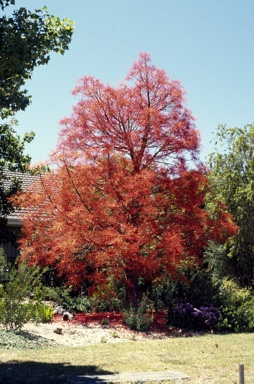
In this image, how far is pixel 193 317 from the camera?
15.2 metres

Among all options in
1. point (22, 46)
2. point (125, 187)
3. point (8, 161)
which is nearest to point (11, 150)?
point (8, 161)

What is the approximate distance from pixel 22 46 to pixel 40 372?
541 cm

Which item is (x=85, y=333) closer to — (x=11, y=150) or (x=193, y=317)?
(x=193, y=317)

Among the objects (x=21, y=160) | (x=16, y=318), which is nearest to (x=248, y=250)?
(x=21, y=160)

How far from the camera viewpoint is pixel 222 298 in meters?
16.4

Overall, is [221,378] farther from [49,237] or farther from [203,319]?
[49,237]

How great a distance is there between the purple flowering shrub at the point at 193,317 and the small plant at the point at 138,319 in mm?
658

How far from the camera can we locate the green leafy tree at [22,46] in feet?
33.2

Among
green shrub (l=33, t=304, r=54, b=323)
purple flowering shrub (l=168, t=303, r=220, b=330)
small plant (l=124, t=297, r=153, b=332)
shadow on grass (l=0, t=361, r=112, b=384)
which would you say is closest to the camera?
shadow on grass (l=0, t=361, r=112, b=384)

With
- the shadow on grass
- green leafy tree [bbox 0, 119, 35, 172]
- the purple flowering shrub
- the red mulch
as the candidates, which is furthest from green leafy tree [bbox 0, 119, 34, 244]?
the shadow on grass

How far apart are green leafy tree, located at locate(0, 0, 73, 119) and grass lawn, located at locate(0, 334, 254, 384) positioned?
4449 millimetres

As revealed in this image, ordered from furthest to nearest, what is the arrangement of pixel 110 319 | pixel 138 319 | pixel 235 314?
1. pixel 110 319
2. pixel 235 314
3. pixel 138 319

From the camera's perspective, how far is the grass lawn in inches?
359

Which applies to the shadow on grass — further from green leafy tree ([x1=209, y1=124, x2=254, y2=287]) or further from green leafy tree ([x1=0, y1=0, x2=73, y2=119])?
green leafy tree ([x1=209, y1=124, x2=254, y2=287])
